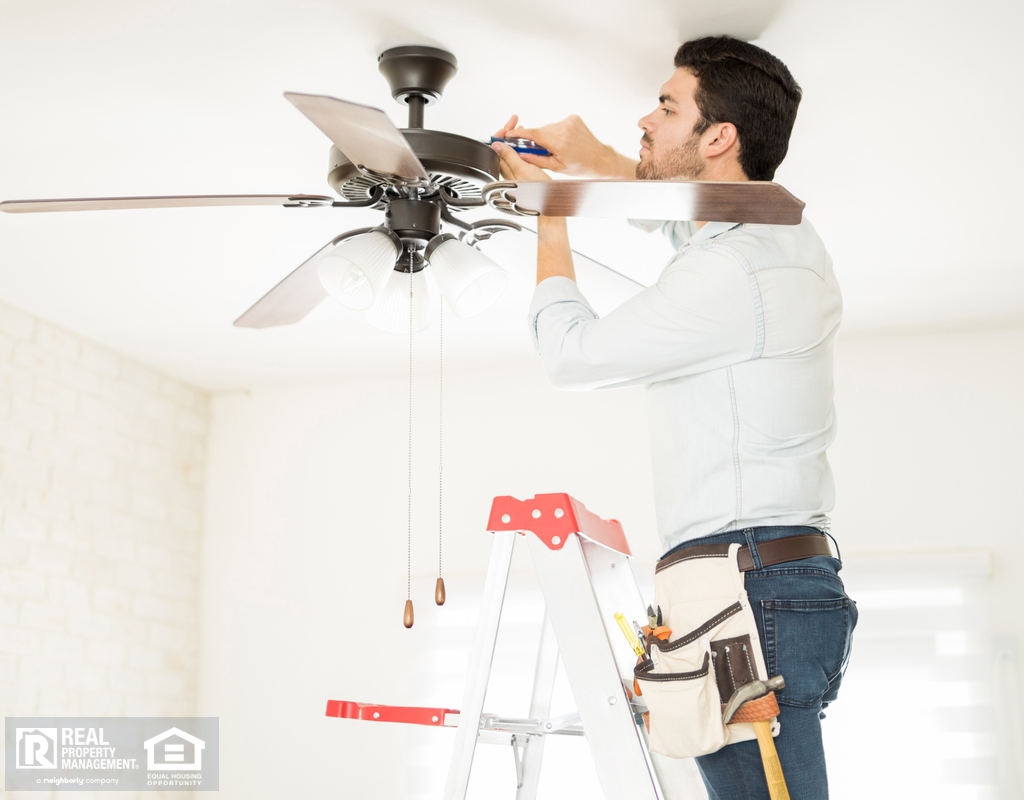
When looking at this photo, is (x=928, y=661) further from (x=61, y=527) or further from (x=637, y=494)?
(x=61, y=527)

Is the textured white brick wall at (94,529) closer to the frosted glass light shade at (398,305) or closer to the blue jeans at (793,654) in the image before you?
the frosted glass light shade at (398,305)

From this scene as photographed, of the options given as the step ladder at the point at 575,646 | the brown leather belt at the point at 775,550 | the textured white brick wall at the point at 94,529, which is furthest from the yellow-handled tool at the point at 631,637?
the textured white brick wall at the point at 94,529

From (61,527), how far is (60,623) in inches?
13.4

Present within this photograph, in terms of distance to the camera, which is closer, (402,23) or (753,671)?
(753,671)

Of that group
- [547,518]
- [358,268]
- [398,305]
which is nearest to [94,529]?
[398,305]

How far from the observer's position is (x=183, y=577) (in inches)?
160

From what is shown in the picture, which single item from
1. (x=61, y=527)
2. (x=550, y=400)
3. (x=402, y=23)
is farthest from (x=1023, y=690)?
(x=61, y=527)

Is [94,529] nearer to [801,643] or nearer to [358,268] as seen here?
[358,268]

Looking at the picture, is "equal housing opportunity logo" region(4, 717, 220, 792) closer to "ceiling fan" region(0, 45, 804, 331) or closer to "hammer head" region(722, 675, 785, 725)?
"ceiling fan" region(0, 45, 804, 331)

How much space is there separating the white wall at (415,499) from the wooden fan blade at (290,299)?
1779mm

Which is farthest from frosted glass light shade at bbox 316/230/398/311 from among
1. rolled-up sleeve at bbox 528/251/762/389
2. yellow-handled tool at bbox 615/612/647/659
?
yellow-handled tool at bbox 615/612/647/659

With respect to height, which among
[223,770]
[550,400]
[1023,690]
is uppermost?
[550,400]

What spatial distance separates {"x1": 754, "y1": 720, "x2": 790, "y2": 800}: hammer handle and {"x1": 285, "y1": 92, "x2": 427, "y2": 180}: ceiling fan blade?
0.95 meters

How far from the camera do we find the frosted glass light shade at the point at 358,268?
1701mm
